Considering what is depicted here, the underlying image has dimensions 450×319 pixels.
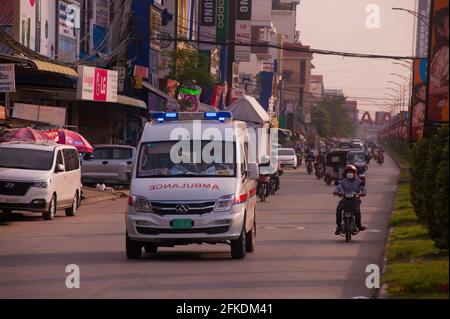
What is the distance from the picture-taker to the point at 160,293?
1462 cm

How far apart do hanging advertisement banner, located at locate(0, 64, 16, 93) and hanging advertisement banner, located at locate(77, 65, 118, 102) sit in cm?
1084

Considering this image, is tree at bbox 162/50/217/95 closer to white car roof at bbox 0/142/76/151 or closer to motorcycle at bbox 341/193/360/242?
white car roof at bbox 0/142/76/151

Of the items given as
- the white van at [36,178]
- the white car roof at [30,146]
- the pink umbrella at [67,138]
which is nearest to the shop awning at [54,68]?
the pink umbrella at [67,138]

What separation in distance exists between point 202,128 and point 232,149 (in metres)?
0.68

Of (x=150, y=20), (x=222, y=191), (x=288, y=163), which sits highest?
(x=150, y=20)

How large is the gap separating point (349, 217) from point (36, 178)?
8.19 meters

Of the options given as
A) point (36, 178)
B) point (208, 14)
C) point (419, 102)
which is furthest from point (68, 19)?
point (208, 14)

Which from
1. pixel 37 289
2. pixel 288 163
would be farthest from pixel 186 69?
pixel 37 289

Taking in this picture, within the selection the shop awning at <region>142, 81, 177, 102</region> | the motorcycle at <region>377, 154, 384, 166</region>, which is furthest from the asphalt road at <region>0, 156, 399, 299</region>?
the motorcycle at <region>377, 154, 384, 166</region>

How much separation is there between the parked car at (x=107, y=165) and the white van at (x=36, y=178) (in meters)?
14.1

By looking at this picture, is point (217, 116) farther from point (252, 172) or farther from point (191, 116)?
point (252, 172)

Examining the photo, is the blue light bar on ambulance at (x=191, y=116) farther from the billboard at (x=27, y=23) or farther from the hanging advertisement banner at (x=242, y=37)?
the hanging advertisement banner at (x=242, y=37)

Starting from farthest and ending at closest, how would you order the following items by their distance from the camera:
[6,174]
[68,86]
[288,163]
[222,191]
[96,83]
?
[288,163]
[68,86]
[96,83]
[6,174]
[222,191]

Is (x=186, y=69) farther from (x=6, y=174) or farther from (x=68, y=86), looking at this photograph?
(x=6, y=174)
